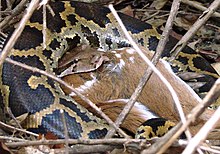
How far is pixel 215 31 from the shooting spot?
13.0ft

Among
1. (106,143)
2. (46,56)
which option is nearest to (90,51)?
(46,56)

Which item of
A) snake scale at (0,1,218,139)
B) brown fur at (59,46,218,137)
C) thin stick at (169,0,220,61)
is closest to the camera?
brown fur at (59,46,218,137)

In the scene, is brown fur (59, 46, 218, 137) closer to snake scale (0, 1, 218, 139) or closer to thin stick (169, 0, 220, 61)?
snake scale (0, 1, 218, 139)

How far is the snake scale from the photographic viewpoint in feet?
8.61

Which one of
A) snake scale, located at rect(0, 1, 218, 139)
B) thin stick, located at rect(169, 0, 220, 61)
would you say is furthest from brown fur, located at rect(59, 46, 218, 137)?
thin stick, located at rect(169, 0, 220, 61)

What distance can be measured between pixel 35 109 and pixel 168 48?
1.36m

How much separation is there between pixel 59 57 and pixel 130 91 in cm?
86

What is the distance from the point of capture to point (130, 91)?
8.78ft

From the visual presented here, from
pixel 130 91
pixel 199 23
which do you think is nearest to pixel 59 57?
pixel 130 91

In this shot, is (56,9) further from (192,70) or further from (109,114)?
(109,114)

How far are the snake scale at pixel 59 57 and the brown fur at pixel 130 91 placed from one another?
0.13 meters

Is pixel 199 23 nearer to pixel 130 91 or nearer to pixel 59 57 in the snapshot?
pixel 130 91

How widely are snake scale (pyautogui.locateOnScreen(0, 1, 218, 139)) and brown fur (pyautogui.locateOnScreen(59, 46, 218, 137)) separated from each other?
0.13m

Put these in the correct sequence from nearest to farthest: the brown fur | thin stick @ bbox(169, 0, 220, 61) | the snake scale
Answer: the brown fur → the snake scale → thin stick @ bbox(169, 0, 220, 61)
